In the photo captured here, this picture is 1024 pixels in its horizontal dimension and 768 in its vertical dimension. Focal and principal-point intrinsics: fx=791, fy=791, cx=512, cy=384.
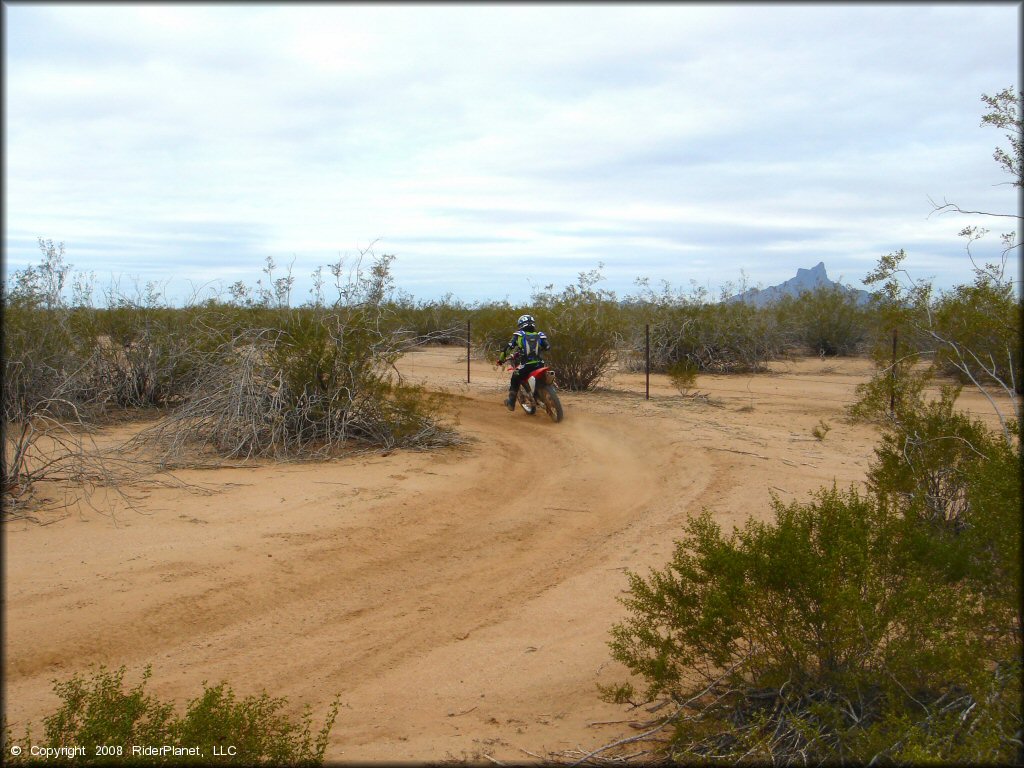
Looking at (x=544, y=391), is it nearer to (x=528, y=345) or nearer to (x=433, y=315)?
(x=528, y=345)

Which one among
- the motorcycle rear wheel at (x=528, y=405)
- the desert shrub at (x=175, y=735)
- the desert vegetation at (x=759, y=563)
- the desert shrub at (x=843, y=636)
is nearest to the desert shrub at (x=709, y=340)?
the motorcycle rear wheel at (x=528, y=405)

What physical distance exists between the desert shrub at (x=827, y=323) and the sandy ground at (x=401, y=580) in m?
17.4

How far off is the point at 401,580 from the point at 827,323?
82.9ft

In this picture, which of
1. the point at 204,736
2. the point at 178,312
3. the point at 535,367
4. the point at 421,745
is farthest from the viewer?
the point at 178,312

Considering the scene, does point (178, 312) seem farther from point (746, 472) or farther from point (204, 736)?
point (204, 736)

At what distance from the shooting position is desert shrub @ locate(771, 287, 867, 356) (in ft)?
92.5

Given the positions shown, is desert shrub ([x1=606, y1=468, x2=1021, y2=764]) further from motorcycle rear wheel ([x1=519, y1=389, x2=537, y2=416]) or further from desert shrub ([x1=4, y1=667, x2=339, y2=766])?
motorcycle rear wheel ([x1=519, y1=389, x2=537, y2=416])

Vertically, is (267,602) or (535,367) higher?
(535,367)

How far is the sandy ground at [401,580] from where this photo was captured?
15.9 ft

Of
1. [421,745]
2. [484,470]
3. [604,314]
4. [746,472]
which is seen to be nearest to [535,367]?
[484,470]

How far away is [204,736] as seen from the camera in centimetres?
361

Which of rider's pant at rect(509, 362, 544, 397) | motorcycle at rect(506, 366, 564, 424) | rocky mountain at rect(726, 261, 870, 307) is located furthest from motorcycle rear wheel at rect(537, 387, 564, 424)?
rocky mountain at rect(726, 261, 870, 307)

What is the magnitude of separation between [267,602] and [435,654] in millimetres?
1606

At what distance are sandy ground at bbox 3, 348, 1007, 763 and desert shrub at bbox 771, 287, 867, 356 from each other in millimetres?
17416
